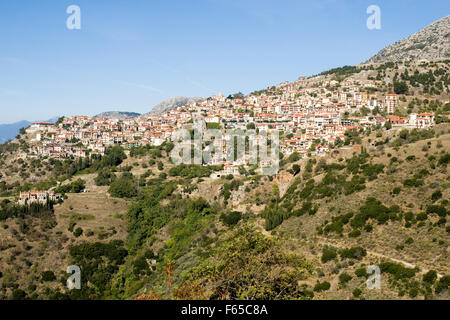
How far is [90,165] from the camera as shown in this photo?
8300cm

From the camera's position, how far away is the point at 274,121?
9325 centimetres

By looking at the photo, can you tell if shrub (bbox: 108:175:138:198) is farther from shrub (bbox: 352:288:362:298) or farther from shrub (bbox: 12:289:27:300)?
shrub (bbox: 352:288:362:298)

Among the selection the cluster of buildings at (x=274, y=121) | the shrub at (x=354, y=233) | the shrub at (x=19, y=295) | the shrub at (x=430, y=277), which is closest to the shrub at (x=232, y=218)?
the shrub at (x=354, y=233)

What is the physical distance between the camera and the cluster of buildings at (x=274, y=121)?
73562 millimetres

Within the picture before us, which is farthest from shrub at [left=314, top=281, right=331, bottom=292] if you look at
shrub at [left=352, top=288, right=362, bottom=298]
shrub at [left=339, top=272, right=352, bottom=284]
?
shrub at [left=352, top=288, right=362, bottom=298]

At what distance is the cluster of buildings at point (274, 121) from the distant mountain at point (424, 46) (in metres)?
37.8

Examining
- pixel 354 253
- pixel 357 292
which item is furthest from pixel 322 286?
pixel 354 253

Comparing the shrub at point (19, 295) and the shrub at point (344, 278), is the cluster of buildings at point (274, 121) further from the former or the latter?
the shrub at point (344, 278)

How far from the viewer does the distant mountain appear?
131625mm

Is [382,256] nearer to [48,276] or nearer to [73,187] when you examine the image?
[48,276]

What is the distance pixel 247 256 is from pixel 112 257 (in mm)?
31869
